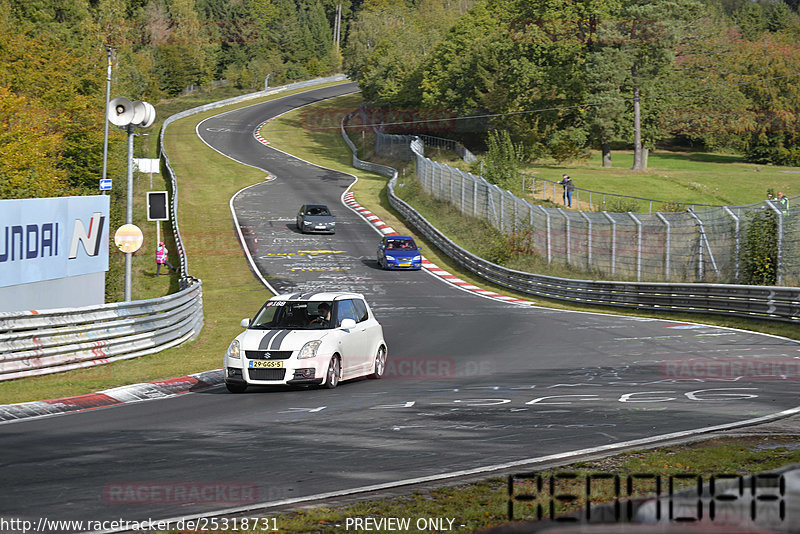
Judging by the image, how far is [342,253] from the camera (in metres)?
45.2

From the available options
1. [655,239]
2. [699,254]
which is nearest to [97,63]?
[655,239]

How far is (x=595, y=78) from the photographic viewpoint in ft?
233

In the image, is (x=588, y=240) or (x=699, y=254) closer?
(x=699, y=254)

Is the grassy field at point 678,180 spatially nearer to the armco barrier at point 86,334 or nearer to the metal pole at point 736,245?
the metal pole at point 736,245

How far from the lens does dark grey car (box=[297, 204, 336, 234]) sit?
5012cm

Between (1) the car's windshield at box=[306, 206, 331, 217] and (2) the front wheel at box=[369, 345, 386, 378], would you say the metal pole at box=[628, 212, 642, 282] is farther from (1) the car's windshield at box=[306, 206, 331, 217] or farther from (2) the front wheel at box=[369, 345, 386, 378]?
(1) the car's windshield at box=[306, 206, 331, 217]

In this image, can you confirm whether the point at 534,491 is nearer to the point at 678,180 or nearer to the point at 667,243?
the point at 667,243

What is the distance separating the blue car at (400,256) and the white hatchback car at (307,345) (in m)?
24.1

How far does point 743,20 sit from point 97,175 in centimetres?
10504

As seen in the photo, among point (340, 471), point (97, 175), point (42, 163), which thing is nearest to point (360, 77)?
point (97, 175)

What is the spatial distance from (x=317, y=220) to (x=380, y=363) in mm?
34260

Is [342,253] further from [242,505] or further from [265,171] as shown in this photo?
[242,505]

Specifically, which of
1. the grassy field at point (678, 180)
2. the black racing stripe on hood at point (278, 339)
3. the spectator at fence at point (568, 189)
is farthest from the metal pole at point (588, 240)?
the black racing stripe on hood at point (278, 339)

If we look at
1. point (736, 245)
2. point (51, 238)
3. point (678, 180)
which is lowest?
point (736, 245)
